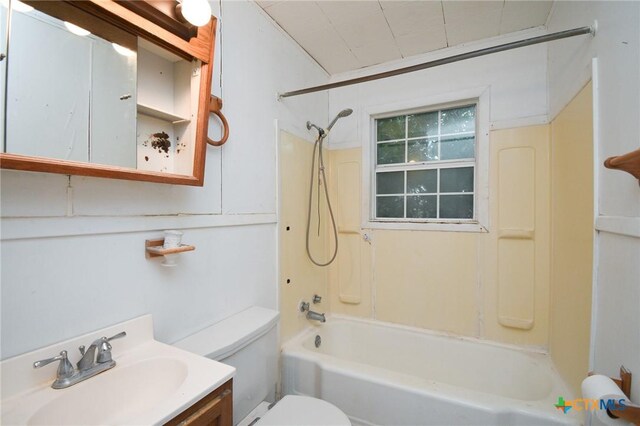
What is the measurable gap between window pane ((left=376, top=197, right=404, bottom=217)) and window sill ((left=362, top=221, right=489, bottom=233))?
0.13m

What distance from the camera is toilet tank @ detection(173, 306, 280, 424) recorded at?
45.6 inches

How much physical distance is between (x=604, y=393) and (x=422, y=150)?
178 cm

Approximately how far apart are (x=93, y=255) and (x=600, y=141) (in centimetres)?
196

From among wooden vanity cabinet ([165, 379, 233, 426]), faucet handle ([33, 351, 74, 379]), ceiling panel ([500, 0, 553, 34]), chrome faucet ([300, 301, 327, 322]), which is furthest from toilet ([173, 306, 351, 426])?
ceiling panel ([500, 0, 553, 34])

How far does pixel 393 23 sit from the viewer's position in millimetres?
1808

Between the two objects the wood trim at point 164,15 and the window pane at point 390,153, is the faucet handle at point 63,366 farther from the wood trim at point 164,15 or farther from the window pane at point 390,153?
the window pane at point 390,153

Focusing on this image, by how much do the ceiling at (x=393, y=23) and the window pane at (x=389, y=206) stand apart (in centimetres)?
115

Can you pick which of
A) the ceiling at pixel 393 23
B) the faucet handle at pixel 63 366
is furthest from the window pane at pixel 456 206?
the faucet handle at pixel 63 366

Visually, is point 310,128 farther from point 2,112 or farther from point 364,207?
point 2,112

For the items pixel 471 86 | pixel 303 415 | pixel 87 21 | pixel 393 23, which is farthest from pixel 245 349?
pixel 471 86

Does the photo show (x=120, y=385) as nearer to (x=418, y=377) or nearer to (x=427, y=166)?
(x=418, y=377)

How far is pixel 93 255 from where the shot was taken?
928 mm

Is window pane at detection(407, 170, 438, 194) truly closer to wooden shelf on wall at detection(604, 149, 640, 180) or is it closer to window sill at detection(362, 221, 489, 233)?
window sill at detection(362, 221, 489, 233)

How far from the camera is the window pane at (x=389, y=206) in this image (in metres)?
2.32
